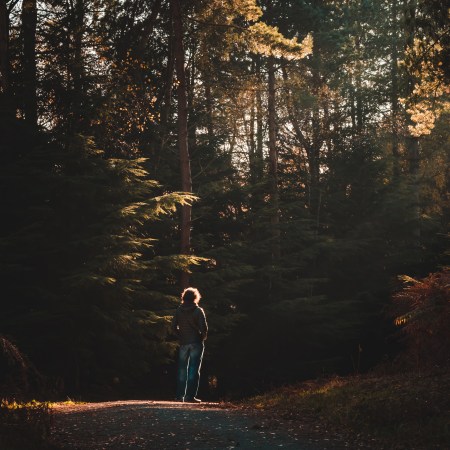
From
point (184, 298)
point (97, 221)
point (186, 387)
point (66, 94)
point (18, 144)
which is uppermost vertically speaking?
point (66, 94)

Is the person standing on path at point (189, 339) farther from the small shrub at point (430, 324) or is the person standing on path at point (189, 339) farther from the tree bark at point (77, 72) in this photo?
the tree bark at point (77, 72)

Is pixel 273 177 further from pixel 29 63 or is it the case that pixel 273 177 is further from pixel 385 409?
pixel 385 409

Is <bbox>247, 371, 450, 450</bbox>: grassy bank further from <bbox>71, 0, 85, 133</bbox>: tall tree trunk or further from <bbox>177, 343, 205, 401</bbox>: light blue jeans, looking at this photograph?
<bbox>71, 0, 85, 133</bbox>: tall tree trunk

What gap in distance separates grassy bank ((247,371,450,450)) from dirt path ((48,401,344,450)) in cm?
61

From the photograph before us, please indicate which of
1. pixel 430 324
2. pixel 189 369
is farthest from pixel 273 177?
pixel 430 324

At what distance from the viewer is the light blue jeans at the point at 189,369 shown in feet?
42.4

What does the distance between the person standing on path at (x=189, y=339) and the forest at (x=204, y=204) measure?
7.89 feet

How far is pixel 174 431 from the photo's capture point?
782 centimetres

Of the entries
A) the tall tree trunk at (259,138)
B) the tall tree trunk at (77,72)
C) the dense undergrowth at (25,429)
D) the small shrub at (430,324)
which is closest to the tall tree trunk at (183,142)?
the tall tree trunk at (77,72)

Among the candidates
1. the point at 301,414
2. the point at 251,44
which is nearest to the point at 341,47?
the point at 251,44

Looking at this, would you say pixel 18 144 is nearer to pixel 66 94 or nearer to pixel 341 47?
pixel 66 94

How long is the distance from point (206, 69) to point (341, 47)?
12.1 meters

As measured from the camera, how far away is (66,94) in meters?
19.7

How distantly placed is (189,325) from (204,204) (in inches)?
Result: 511
